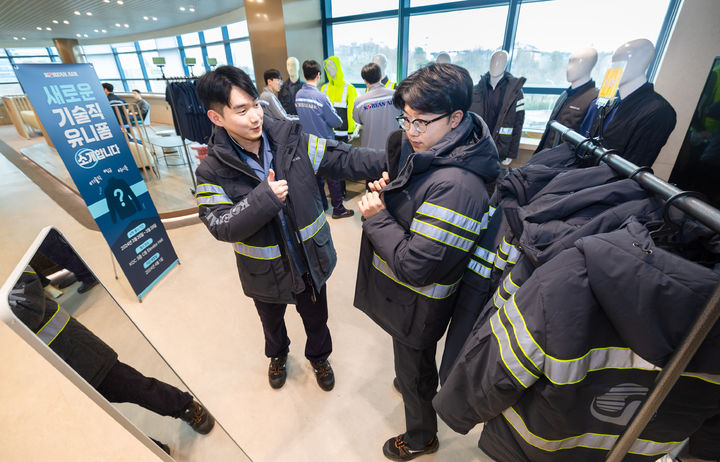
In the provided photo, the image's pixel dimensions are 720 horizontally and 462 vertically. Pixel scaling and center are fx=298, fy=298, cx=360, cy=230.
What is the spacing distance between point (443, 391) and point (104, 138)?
9.37 feet

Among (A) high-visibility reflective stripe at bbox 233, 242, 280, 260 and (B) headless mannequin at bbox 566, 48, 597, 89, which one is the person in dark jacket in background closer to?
(A) high-visibility reflective stripe at bbox 233, 242, 280, 260

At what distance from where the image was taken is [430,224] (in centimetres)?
91

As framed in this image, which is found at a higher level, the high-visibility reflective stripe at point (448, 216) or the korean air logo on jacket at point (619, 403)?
the high-visibility reflective stripe at point (448, 216)

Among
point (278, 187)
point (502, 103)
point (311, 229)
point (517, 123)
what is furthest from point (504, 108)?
point (278, 187)

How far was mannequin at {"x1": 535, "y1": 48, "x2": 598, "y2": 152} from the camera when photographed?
2504 millimetres

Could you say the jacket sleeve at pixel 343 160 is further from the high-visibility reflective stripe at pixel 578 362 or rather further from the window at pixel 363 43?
the window at pixel 363 43

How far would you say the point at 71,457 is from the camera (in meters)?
1.40

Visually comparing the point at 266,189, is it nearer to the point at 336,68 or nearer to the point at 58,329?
the point at 58,329

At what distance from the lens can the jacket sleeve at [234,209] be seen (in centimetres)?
111

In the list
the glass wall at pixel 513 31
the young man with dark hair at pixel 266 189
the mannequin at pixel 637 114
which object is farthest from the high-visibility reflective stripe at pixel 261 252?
the glass wall at pixel 513 31

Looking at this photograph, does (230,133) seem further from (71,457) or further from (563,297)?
(71,457)

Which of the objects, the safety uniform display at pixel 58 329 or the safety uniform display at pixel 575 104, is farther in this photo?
the safety uniform display at pixel 575 104

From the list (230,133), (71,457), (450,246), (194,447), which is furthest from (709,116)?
(71,457)

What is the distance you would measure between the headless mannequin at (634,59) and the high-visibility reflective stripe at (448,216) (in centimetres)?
199
